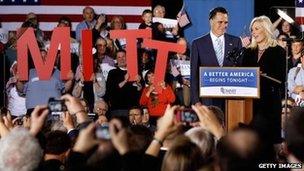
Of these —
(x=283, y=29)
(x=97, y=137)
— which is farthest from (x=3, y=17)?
(x=97, y=137)

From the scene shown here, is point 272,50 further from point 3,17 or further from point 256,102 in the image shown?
point 3,17

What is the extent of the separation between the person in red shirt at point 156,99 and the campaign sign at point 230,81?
8.39ft

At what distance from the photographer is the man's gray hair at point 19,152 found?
4293mm

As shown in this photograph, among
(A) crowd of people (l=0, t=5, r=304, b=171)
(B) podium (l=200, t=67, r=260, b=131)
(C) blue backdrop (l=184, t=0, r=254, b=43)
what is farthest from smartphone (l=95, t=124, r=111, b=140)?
(C) blue backdrop (l=184, t=0, r=254, b=43)

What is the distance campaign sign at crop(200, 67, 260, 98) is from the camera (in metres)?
8.63

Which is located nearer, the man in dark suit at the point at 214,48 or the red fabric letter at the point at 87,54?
the man in dark suit at the point at 214,48

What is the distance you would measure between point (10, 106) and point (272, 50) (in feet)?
13.7

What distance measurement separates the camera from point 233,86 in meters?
8.72

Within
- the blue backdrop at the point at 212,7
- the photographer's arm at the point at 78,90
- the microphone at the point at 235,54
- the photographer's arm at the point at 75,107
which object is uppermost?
the blue backdrop at the point at 212,7

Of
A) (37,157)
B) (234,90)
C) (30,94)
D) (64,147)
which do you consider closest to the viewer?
(37,157)

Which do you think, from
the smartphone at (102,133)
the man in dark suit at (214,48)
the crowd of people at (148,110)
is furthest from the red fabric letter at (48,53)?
the smartphone at (102,133)

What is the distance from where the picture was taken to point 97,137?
4.11 meters

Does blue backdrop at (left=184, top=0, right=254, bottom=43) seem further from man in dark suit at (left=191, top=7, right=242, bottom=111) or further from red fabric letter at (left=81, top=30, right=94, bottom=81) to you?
man in dark suit at (left=191, top=7, right=242, bottom=111)

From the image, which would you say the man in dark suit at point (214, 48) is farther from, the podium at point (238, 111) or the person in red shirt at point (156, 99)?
the person in red shirt at point (156, 99)
